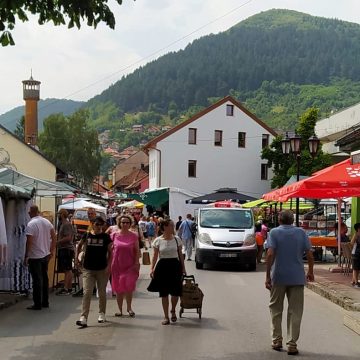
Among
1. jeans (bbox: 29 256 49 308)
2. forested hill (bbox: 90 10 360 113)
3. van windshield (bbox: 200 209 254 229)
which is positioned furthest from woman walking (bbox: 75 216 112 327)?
forested hill (bbox: 90 10 360 113)

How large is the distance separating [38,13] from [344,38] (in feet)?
646

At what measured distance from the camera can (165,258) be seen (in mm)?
10711

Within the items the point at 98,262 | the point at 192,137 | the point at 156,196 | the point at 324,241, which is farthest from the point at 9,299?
the point at 192,137

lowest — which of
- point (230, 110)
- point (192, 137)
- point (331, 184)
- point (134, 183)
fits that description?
point (331, 184)

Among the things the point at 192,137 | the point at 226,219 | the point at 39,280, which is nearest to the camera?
the point at 39,280

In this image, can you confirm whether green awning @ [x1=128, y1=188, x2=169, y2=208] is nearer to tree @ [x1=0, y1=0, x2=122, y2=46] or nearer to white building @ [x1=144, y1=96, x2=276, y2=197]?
white building @ [x1=144, y1=96, x2=276, y2=197]

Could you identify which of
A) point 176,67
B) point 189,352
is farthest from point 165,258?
point 176,67

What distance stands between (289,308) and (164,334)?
6.73 feet

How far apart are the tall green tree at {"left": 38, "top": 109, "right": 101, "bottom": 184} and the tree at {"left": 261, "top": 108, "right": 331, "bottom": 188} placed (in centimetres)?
2797

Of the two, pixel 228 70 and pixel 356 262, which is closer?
pixel 356 262

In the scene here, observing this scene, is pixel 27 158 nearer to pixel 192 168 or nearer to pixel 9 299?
pixel 192 168

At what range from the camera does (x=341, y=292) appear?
14.6 m

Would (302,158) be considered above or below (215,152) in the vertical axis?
below

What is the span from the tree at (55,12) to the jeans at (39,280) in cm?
524
